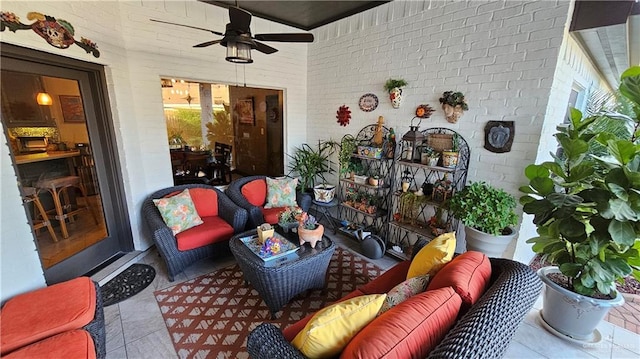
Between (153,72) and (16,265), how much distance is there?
7.16 feet

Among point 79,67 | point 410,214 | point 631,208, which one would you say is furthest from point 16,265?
point 631,208

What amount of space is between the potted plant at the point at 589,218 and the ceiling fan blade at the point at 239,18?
7.79 ft

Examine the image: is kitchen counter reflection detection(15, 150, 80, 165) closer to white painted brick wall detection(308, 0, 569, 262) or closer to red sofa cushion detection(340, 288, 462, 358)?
red sofa cushion detection(340, 288, 462, 358)

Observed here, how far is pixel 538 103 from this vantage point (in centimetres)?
214

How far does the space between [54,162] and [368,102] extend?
11.0 feet

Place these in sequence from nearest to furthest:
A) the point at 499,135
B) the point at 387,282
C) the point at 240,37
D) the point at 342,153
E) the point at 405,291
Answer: the point at 405,291, the point at 387,282, the point at 240,37, the point at 499,135, the point at 342,153

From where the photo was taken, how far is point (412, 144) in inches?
113

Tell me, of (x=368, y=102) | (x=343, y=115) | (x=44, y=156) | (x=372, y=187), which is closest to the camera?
(x=44, y=156)

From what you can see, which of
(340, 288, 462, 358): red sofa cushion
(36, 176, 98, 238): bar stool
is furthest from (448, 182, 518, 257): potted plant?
(36, 176, 98, 238): bar stool

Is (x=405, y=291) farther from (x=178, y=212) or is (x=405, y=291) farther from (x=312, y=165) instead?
(x=312, y=165)

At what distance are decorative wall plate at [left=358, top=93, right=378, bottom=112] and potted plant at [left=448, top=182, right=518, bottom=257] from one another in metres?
1.61

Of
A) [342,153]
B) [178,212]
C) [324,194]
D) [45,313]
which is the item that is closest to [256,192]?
[324,194]

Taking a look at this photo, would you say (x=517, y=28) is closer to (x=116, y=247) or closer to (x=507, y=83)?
(x=507, y=83)

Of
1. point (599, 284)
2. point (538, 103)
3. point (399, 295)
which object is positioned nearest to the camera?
point (399, 295)
